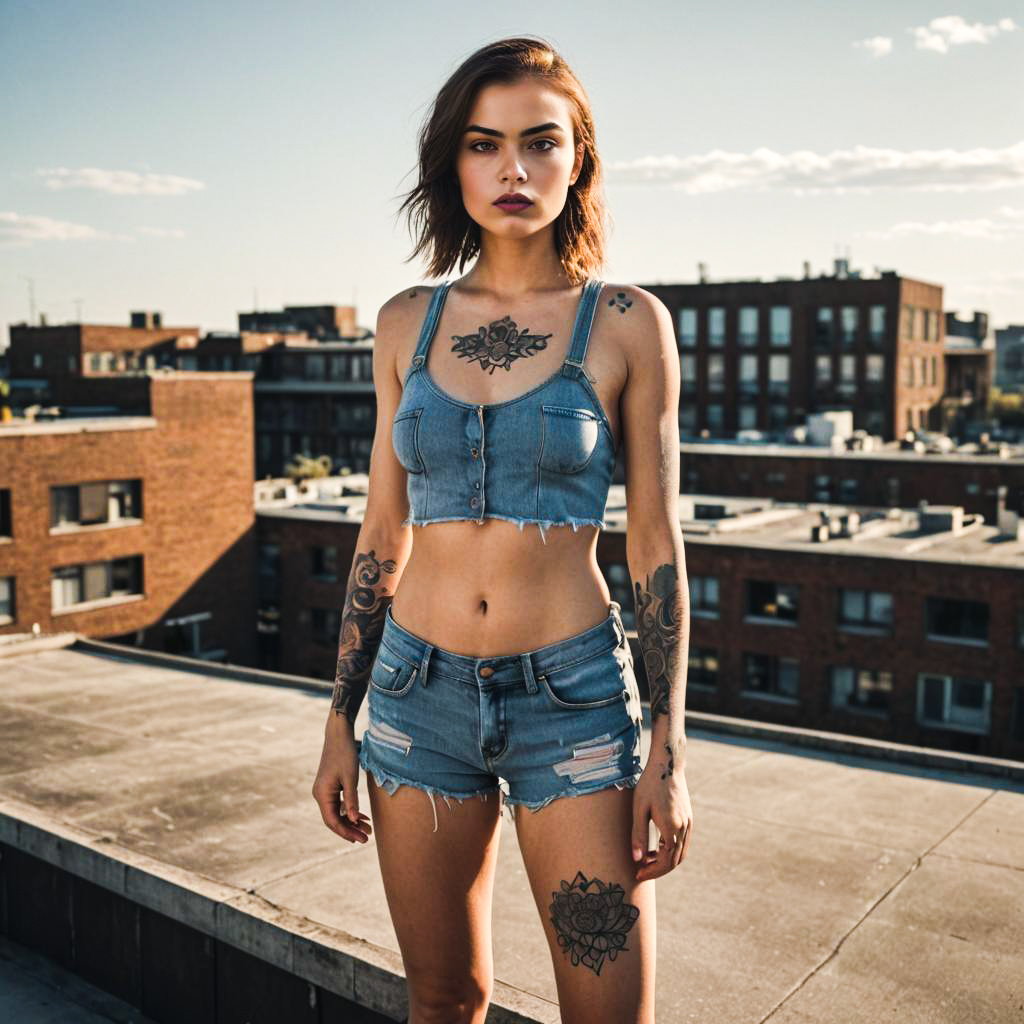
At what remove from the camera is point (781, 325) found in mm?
77000

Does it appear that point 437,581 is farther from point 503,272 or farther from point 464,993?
point 464,993

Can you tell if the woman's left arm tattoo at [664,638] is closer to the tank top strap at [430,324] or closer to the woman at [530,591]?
the woman at [530,591]

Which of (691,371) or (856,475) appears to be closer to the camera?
(856,475)

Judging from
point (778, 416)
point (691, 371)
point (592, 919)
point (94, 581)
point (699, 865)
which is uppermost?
point (691, 371)

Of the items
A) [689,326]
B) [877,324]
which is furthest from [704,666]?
[689,326]

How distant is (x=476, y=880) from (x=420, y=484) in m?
0.99

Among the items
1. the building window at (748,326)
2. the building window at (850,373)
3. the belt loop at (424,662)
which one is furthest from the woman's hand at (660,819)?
the building window at (748,326)

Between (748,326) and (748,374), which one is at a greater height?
(748,326)

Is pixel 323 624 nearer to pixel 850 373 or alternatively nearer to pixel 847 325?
pixel 850 373

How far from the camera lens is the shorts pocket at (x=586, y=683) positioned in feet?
9.29

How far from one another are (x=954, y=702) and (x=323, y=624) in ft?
73.6

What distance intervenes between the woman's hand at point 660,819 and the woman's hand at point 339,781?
79 cm

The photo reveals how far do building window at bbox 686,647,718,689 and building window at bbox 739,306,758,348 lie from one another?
43810mm

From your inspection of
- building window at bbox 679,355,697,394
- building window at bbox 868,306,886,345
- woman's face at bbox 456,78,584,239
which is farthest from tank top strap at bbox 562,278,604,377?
building window at bbox 679,355,697,394
